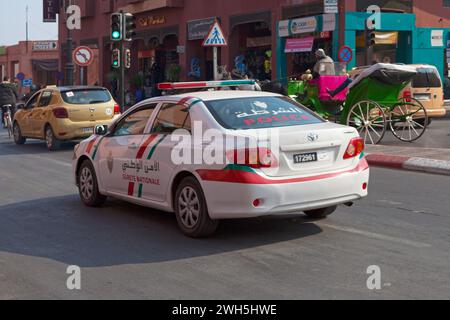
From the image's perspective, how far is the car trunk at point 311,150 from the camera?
6934 millimetres

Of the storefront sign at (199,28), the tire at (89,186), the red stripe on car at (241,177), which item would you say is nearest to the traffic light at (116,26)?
the tire at (89,186)

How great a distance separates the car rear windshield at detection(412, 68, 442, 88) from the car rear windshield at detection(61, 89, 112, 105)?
8297 mm

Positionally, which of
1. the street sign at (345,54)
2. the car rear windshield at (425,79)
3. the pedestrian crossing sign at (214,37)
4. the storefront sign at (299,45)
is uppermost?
the storefront sign at (299,45)

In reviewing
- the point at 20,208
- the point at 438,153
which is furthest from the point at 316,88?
the point at 20,208

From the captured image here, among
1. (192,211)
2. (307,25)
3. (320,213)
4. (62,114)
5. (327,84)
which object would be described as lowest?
(320,213)

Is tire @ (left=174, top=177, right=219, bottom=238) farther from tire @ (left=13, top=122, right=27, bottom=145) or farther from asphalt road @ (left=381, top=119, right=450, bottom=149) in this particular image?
tire @ (left=13, top=122, right=27, bottom=145)

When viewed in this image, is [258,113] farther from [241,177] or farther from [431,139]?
[431,139]

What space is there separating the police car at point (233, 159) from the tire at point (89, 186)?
69 cm

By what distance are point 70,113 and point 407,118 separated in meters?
7.83

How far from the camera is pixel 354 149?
7465mm

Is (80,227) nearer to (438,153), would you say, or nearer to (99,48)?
(438,153)

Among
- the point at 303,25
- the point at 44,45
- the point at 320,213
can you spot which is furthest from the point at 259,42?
the point at 44,45

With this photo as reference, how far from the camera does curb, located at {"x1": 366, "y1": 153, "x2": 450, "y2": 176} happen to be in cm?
1206

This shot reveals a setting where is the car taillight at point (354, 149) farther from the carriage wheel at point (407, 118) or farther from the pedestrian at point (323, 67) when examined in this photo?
the pedestrian at point (323, 67)
